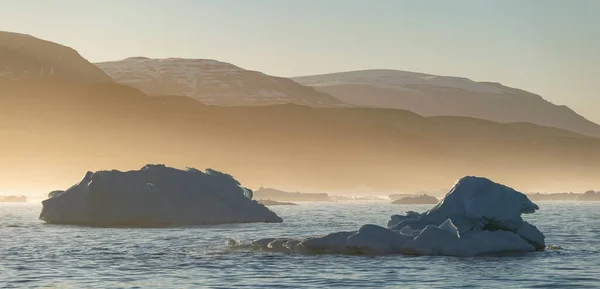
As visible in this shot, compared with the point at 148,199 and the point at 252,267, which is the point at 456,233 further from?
the point at 148,199

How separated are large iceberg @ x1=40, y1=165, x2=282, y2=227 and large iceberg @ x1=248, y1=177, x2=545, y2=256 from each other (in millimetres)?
28790

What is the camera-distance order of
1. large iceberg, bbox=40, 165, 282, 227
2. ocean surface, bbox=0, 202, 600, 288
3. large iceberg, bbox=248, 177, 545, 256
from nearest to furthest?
ocean surface, bbox=0, 202, 600, 288 → large iceberg, bbox=248, 177, 545, 256 → large iceberg, bbox=40, 165, 282, 227

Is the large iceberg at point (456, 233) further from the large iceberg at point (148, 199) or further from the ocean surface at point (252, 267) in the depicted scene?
the large iceberg at point (148, 199)

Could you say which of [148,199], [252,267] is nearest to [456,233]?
[252,267]

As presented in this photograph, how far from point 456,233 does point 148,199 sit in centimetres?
3709

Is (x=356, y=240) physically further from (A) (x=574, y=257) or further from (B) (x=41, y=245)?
(B) (x=41, y=245)

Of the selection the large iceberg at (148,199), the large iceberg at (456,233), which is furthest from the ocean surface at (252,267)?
A: the large iceberg at (148,199)

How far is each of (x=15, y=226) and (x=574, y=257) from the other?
53.1 metres

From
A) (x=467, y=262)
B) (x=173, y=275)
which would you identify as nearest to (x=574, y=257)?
(x=467, y=262)

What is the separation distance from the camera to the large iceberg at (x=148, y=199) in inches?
3093

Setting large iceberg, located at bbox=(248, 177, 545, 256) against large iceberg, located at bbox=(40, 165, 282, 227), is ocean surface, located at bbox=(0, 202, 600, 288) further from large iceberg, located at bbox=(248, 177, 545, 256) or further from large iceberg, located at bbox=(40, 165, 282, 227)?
large iceberg, located at bbox=(40, 165, 282, 227)

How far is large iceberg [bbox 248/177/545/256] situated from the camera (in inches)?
1868

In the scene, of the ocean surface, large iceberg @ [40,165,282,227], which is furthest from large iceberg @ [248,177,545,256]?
large iceberg @ [40,165,282,227]

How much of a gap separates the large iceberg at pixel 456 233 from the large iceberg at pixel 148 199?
28790 mm
